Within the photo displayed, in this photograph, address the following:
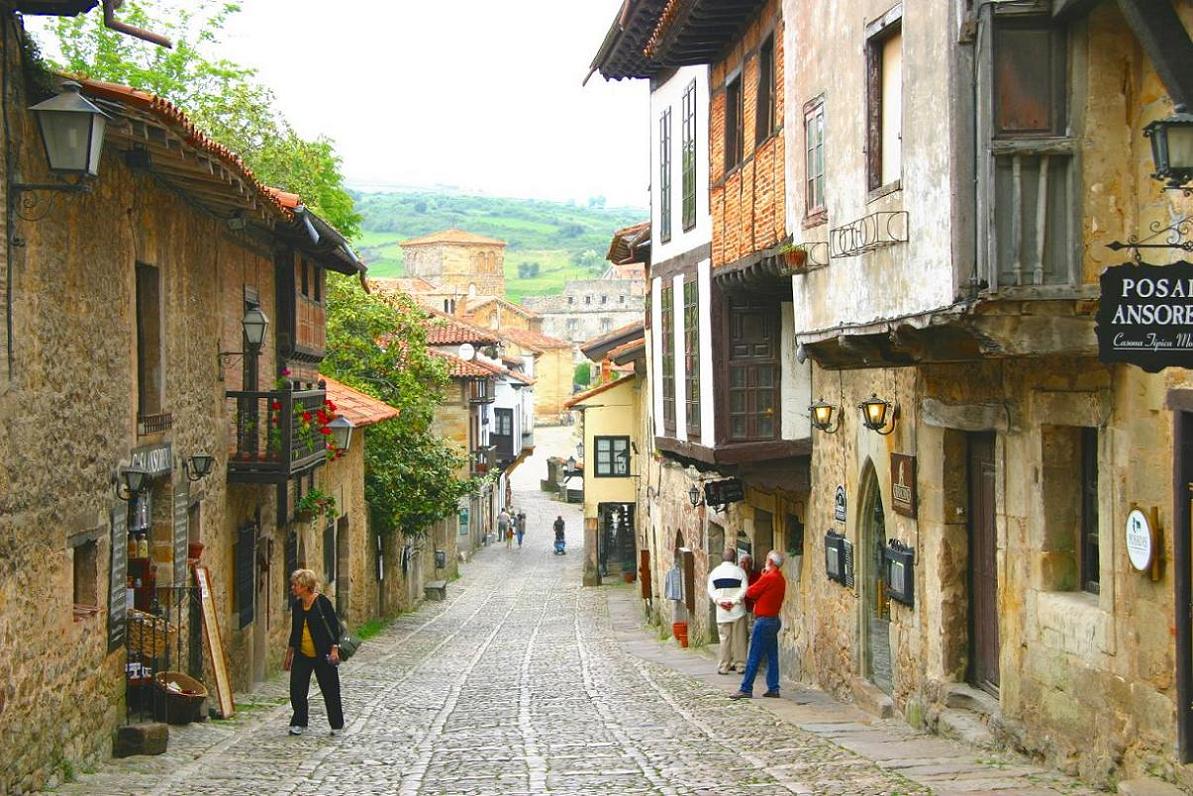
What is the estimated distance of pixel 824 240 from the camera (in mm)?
13836

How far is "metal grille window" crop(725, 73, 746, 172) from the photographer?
61.0ft

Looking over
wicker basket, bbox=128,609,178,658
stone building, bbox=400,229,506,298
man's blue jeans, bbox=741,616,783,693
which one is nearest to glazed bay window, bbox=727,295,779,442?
man's blue jeans, bbox=741,616,783,693

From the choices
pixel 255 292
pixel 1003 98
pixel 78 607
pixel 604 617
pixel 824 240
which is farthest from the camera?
pixel 604 617

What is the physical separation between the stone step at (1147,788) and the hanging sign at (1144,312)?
260 centimetres

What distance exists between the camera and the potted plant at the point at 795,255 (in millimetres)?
14328

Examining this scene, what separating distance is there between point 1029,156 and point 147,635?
8461mm

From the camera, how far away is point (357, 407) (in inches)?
1089

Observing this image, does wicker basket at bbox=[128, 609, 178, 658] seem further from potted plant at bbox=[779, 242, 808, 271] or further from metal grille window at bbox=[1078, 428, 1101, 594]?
metal grille window at bbox=[1078, 428, 1101, 594]

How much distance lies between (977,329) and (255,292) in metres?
12.9

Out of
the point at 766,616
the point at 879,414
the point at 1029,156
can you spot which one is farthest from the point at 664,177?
the point at 1029,156

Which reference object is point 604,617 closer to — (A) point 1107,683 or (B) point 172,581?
(B) point 172,581

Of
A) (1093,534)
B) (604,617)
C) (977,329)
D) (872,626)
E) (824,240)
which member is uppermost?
(824,240)

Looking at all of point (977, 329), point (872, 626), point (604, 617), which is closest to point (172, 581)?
point (872, 626)

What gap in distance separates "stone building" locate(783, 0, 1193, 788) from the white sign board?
8 centimetres
